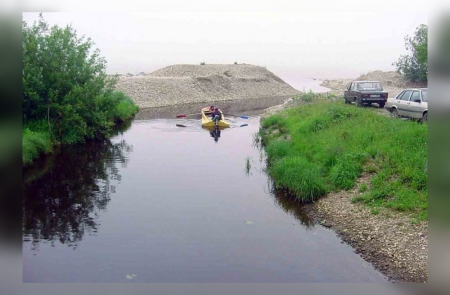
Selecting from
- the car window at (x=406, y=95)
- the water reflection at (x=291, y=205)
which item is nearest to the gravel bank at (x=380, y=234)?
the water reflection at (x=291, y=205)

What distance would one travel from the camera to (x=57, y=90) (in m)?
22.0

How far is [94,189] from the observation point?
16547 millimetres

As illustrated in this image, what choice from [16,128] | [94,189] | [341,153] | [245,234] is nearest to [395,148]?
[341,153]

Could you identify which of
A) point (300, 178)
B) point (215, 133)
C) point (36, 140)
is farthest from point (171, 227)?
point (215, 133)

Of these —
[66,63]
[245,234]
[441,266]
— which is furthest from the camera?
[66,63]

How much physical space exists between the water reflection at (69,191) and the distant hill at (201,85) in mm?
25084

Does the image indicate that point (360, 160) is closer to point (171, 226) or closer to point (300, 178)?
point (300, 178)

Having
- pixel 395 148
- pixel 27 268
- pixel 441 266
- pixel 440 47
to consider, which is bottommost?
pixel 27 268

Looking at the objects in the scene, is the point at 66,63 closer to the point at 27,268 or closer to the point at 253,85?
the point at 27,268

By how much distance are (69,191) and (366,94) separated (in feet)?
53.7

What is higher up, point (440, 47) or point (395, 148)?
point (440, 47)

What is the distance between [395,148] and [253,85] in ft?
182

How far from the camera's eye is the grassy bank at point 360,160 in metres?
13.0

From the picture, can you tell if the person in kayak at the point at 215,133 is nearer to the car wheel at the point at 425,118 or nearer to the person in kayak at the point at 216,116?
the person in kayak at the point at 216,116
